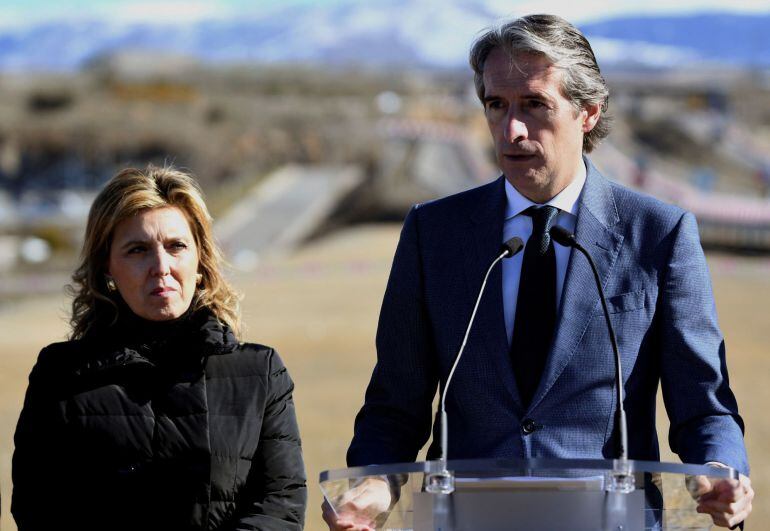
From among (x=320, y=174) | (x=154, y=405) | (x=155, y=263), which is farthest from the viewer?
(x=320, y=174)

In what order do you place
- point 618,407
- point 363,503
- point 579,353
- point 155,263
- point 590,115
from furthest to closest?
point 155,263, point 590,115, point 579,353, point 618,407, point 363,503

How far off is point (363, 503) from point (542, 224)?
0.82 meters

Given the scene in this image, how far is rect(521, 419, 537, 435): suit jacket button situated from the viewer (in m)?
2.93

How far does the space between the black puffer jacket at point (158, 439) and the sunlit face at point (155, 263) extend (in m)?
0.07

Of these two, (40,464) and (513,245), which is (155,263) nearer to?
(40,464)

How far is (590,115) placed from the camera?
305cm

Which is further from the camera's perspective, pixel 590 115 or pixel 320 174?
pixel 320 174

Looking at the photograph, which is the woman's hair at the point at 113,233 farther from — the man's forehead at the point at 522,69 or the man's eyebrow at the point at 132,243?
the man's forehead at the point at 522,69

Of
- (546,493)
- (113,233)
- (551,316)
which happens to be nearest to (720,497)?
(546,493)

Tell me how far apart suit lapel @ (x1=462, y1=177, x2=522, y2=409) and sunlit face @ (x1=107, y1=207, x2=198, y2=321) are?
2.17ft

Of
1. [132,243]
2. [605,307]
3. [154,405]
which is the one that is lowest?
[154,405]

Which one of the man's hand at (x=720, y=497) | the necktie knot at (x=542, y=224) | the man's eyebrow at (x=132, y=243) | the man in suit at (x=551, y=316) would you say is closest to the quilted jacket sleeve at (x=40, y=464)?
the man's eyebrow at (x=132, y=243)

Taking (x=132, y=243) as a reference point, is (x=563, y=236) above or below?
below

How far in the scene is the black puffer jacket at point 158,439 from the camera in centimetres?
311
